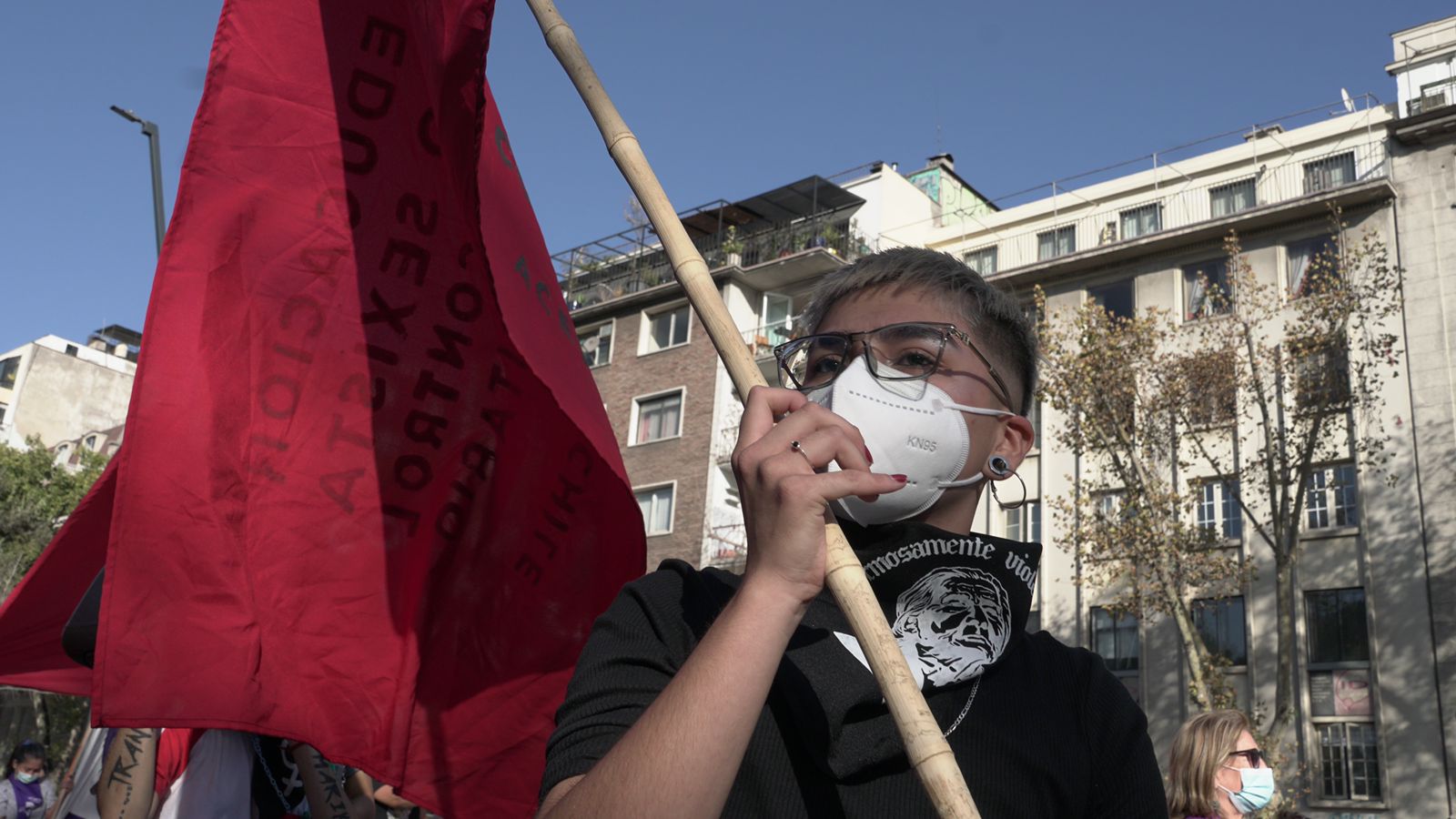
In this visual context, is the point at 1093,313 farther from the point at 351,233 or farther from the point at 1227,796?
the point at 351,233

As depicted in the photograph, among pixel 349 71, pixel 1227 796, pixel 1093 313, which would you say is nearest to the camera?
pixel 349 71

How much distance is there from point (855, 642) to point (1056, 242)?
32338 millimetres

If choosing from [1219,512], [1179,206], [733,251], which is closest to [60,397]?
[733,251]

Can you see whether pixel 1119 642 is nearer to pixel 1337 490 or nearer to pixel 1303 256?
pixel 1337 490

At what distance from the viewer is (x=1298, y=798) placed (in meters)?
23.3

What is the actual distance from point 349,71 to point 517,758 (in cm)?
178

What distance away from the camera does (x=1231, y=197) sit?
30.1 m

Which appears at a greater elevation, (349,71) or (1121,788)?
(349,71)

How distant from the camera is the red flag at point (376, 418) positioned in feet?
10.3

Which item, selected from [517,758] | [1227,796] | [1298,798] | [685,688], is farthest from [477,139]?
[1298,798]

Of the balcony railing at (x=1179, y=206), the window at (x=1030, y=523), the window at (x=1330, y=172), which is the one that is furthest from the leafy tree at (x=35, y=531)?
the window at (x=1330, y=172)

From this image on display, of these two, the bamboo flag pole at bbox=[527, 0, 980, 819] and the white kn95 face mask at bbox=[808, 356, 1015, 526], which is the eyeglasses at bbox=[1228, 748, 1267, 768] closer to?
the white kn95 face mask at bbox=[808, 356, 1015, 526]

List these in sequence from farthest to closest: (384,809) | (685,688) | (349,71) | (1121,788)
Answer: (384,809), (349,71), (1121,788), (685,688)

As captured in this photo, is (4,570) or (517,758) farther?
(4,570)
